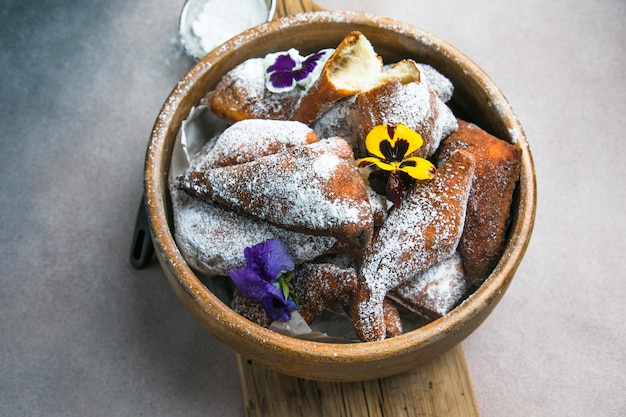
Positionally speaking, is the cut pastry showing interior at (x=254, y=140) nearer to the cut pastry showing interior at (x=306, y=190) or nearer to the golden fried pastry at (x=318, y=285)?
the cut pastry showing interior at (x=306, y=190)

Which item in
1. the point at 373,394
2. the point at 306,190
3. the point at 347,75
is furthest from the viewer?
the point at 373,394

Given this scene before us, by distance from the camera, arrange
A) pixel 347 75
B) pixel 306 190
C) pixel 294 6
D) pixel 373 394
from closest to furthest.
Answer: pixel 306 190 < pixel 347 75 < pixel 373 394 < pixel 294 6

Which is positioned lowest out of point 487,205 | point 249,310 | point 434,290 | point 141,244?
point 141,244

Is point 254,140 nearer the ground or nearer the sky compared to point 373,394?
nearer the sky

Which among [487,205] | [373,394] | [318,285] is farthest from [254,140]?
[373,394]

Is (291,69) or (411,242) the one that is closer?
(411,242)

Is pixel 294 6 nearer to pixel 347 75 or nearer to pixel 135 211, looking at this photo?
pixel 347 75
